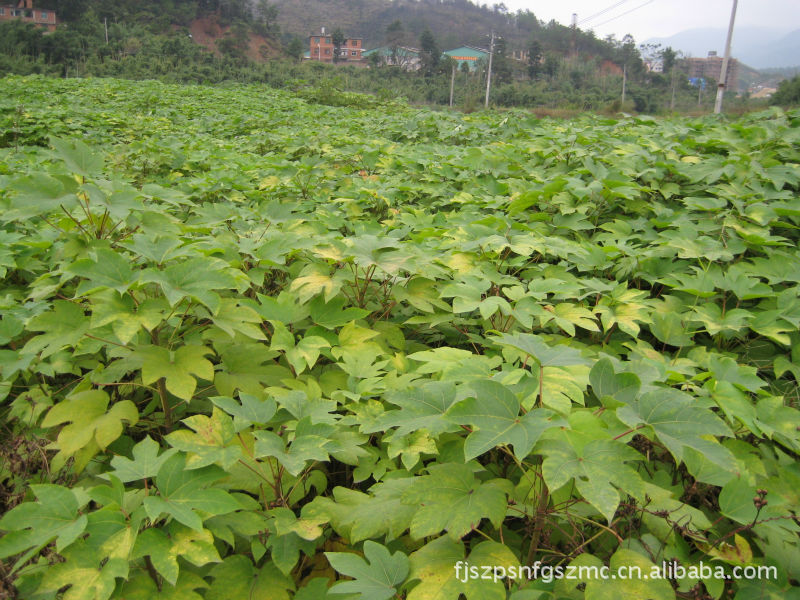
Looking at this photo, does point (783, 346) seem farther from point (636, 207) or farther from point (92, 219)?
point (92, 219)

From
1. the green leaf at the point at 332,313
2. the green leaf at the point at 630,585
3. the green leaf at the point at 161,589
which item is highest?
the green leaf at the point at 332,313

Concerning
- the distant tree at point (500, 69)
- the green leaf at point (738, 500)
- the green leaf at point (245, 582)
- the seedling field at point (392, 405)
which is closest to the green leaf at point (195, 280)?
the seedling field at point (392, 405)

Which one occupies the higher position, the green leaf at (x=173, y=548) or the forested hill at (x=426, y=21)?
the forested hill at (x=426, y=21)

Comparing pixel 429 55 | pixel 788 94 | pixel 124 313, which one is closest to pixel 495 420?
pixel 124 313

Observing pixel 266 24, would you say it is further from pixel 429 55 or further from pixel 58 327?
pixel 58 327

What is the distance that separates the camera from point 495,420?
0.99m

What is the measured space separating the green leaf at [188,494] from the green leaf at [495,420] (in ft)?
1.80

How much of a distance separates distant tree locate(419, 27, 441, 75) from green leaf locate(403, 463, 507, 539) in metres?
45.3

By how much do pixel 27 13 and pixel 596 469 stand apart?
51.4 meters

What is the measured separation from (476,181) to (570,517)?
3.17m

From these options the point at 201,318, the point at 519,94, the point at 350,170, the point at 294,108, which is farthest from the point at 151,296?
the point at 519,94

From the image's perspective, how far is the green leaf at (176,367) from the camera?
1327mm

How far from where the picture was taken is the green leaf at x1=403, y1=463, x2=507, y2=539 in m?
0.99

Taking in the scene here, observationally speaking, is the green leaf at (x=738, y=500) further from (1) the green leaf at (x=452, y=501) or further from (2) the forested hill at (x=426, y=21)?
(2) the forested hill at (x=426, y=21)
